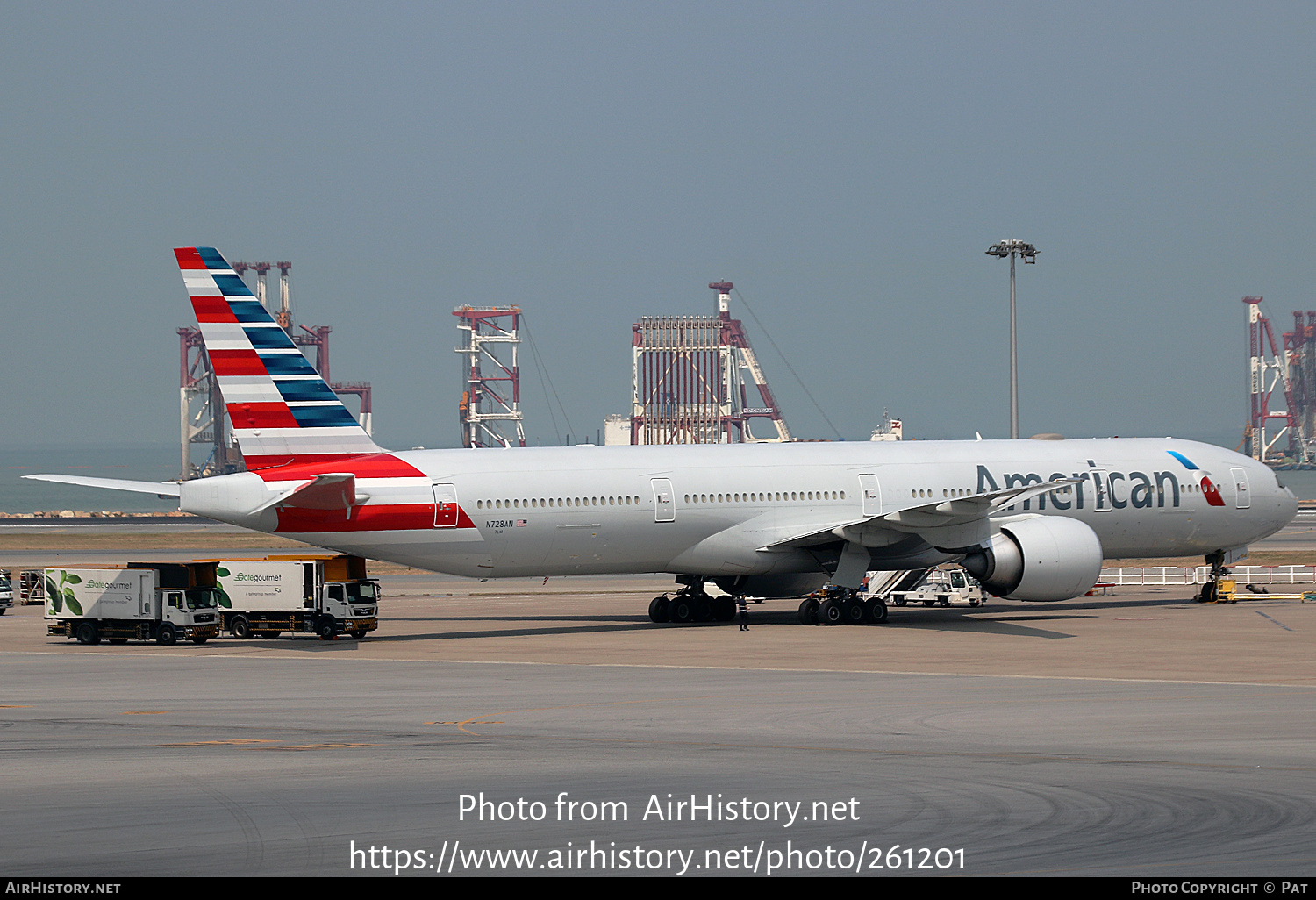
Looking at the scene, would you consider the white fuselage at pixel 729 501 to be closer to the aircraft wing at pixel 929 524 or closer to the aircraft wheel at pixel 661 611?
the aircraft wing at pixel 929 524

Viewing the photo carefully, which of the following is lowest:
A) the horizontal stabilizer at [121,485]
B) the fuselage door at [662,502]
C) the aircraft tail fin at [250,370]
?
the fuselage door at [662,502]

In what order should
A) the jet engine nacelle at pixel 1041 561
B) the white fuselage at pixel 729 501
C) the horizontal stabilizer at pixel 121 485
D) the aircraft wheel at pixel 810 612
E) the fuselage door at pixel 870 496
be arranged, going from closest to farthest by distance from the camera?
→ 1. the horizontal stabilizer at pixel 121 485
2. the white fuselage at pixel 729 501
3. the jet engine nacelle at pixel 1041 561
4. the aircraft wheel at pixel 810 612
5. the fuselage door at pixel 870 496

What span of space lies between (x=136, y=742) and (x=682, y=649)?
16074mm

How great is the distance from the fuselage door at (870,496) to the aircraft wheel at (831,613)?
293cm

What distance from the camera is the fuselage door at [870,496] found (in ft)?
138

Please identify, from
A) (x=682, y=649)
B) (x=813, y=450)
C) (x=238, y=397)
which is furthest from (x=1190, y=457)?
(x=238, y=397)

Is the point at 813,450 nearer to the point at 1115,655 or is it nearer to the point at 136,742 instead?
the point at 1115,655

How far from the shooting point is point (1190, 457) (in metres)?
45.4

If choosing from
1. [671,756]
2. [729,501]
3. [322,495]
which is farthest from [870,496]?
A: [671,756]

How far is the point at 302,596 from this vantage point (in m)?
37.8

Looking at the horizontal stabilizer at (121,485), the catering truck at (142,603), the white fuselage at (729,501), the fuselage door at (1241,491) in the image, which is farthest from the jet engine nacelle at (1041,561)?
the horizontal stabilizer at (121,485)

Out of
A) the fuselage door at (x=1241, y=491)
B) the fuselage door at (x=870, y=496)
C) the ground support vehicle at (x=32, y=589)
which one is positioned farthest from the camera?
the ground support vehicle at (x=32, y=589)

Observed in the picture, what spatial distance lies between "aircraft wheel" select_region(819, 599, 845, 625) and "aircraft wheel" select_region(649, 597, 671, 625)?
182 inches

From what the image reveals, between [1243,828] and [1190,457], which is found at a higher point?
[1190,457]
